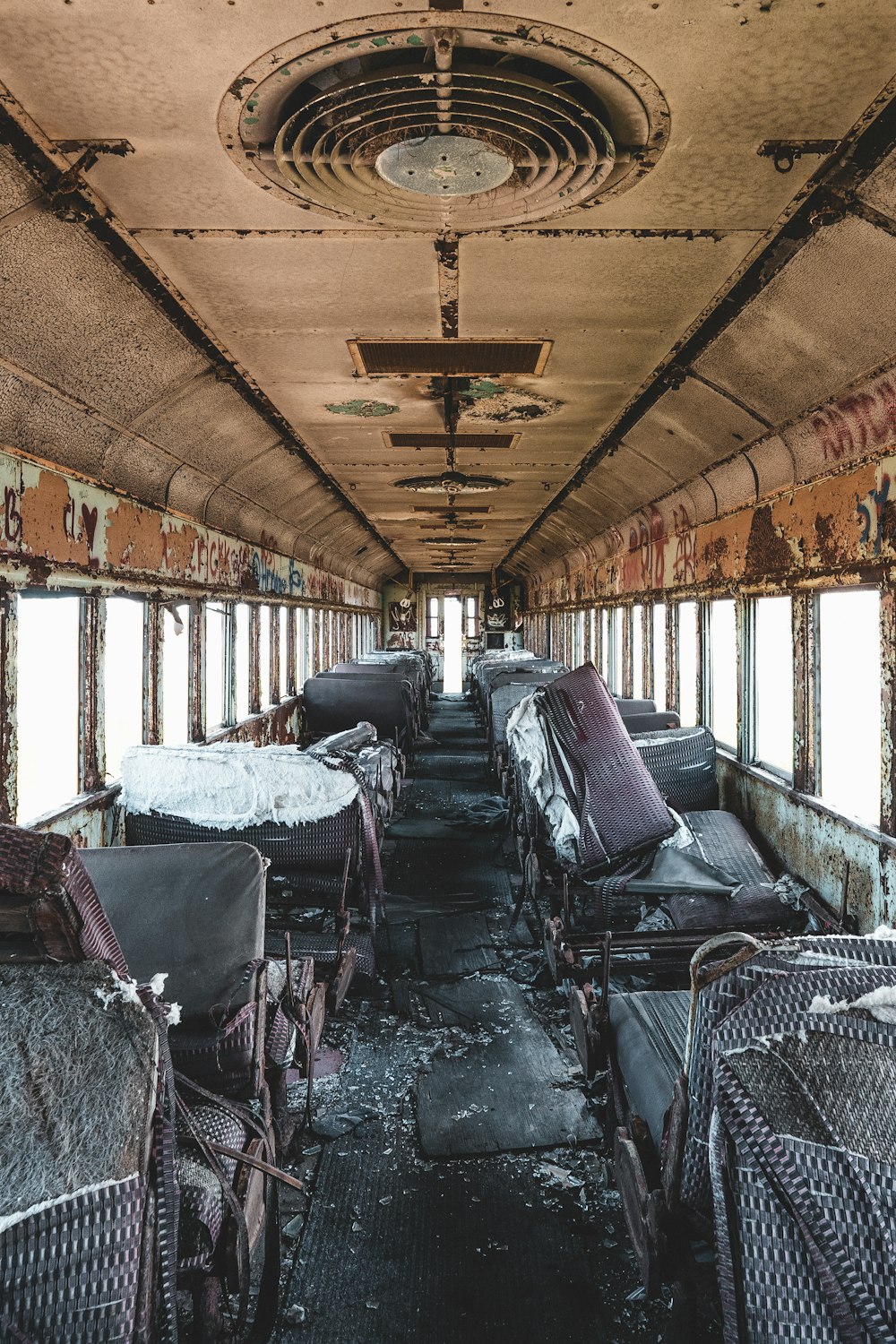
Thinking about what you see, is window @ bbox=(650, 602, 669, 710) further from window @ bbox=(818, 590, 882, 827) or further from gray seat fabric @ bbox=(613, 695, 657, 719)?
window @ bbox=(818, 590, 882, 827)

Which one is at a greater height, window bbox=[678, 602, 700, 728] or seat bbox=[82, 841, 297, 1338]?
window bbox=[678, 602, 700, 728]

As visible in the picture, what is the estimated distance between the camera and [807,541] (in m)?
5.48

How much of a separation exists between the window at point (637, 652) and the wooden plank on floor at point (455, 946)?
5.33m

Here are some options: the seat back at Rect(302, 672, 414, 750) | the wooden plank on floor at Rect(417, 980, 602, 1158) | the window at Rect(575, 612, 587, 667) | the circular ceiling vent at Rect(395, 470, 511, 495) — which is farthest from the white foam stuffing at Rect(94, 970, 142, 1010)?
the window at Rect(575, 612, 587, 667)

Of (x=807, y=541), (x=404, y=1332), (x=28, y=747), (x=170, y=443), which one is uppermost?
(x=170, y=443)

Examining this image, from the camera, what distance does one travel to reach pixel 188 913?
319 cm

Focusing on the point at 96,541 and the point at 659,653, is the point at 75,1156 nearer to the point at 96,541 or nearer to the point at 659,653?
the point at 96,541

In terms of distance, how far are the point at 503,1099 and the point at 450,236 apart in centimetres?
384

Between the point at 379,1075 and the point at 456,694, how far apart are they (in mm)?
23113

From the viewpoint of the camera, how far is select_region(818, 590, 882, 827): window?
15.9 feet

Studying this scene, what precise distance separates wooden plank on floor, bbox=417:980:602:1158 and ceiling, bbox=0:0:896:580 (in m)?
3.74

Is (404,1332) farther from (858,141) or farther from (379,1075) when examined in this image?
(858,141)

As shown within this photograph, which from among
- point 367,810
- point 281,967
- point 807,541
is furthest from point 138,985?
point 807,541

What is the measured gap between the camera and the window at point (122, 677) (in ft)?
19.6
